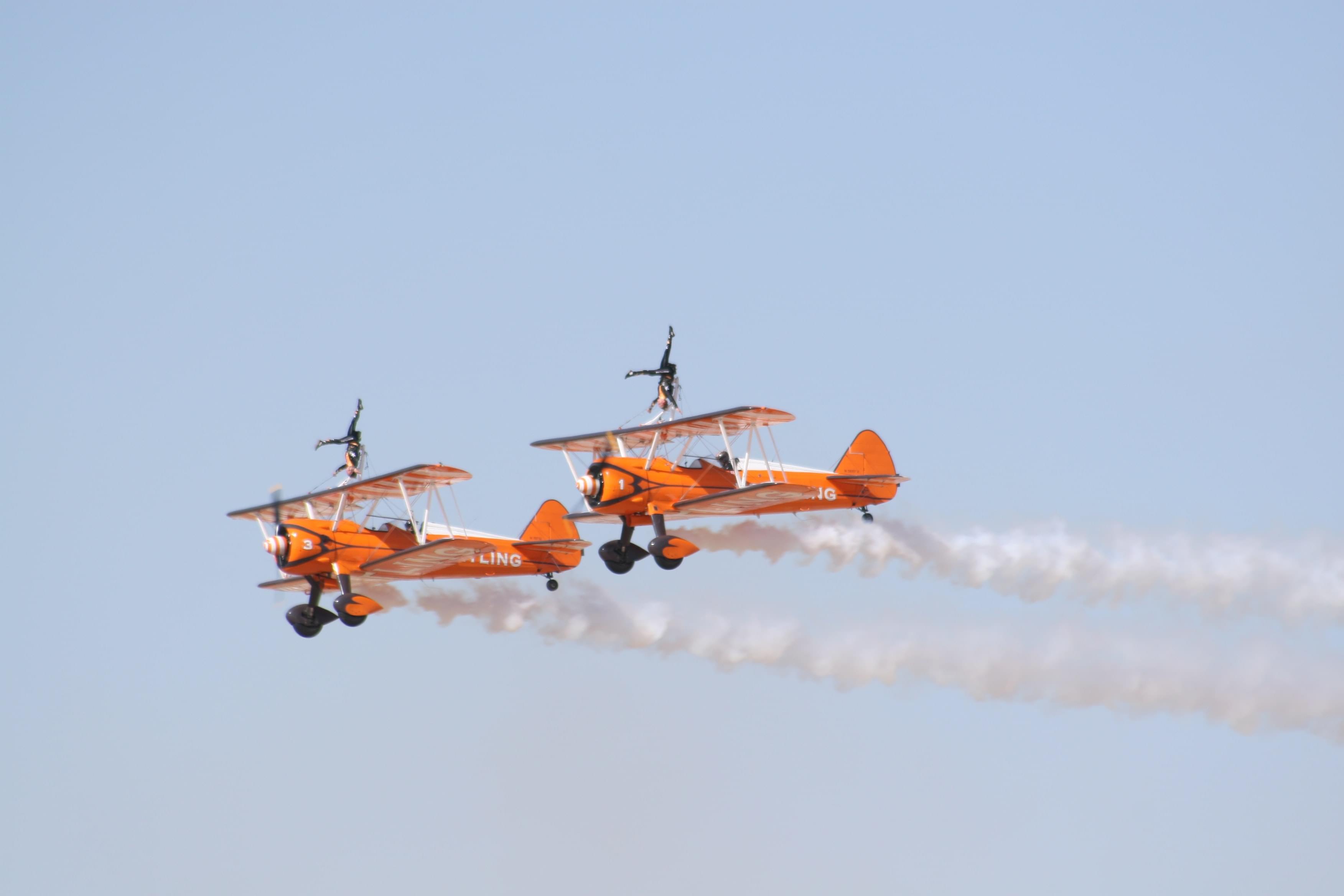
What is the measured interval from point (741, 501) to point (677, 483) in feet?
5.32

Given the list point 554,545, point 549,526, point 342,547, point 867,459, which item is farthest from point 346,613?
point 867,459

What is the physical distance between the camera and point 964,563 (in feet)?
205

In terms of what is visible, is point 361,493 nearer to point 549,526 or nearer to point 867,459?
point 549,526

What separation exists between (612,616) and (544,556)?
10.0 ft

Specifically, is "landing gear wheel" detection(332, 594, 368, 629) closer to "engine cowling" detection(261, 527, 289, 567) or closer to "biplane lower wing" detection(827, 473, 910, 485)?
"engine cowling" detection(261, 527, 289, 567)

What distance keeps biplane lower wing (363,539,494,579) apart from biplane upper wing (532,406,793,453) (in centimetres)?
298

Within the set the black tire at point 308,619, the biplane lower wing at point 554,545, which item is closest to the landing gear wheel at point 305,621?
the black tire at point 308,619

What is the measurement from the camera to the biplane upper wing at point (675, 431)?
56781mm

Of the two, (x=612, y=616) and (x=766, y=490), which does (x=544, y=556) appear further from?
(x=766, y=490)

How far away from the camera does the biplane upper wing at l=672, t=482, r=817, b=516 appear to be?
184 feet

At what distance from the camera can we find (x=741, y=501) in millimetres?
56406

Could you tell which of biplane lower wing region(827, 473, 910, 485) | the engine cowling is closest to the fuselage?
the engine cowling

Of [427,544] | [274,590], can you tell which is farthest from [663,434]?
[274,590]

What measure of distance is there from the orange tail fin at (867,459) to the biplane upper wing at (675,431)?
3.79 meters
